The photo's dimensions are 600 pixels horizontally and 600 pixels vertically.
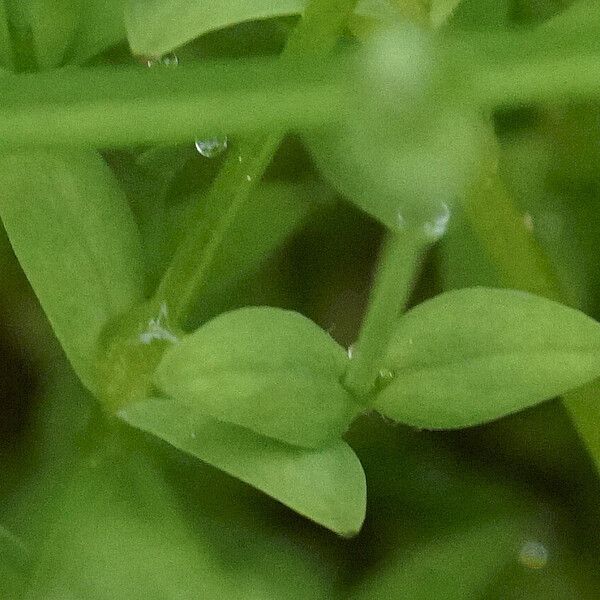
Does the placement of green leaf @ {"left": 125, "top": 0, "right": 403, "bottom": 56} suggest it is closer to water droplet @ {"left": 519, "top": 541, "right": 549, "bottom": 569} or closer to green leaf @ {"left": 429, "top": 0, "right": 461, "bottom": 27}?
green leaf @ {"left": 429, "top": 0, "right": 461, "bottom": 27}

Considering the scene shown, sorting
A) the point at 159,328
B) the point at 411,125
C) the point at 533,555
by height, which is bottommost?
the point at 533,555

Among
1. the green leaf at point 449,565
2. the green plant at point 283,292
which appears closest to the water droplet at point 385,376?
the green plant at point 283,292

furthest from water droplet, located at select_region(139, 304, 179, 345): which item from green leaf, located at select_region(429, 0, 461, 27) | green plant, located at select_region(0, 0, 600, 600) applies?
green leaf, located at select_region(429, 0, 461, 27)

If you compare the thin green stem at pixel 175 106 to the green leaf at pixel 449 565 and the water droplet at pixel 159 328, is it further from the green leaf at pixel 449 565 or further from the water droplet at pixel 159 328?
the green leaf at pixel 449 565

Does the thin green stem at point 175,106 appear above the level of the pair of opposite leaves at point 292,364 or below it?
above

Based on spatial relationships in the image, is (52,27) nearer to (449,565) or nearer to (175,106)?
(175,106)

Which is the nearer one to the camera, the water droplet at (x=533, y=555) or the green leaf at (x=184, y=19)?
the green leaf at (x=184, y=19)

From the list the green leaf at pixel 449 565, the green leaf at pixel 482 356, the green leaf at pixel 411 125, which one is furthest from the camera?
the green leaf at pixel 449 565

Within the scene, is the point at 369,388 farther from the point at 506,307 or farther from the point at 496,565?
the point at 496,565

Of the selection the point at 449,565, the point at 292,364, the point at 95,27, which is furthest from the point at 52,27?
the point at 449,565
